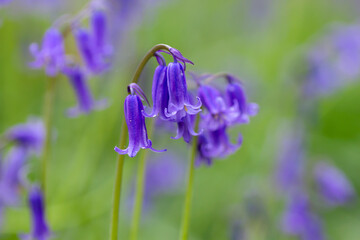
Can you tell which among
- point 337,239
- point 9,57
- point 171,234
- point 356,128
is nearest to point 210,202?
point 171,234

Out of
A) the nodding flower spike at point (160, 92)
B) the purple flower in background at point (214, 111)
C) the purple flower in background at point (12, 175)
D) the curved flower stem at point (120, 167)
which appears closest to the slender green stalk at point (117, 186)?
the curved flower stem at point (120, 167)

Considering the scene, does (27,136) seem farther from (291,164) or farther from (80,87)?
(291,164)

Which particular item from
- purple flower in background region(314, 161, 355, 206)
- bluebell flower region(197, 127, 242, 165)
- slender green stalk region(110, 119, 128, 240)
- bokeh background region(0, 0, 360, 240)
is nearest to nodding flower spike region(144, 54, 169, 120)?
slender green stalk region(110, 119, 128, 240)

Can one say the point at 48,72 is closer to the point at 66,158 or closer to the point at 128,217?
the point at 128,217

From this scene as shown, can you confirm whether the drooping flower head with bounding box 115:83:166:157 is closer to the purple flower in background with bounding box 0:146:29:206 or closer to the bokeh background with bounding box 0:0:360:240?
the purple flower in background with bounding box 0:146:29:206

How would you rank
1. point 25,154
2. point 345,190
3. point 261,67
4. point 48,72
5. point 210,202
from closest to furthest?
1. point 48,72
2. point 25,154
3. point 345,190
4. point 210,202
5. point 261,67
